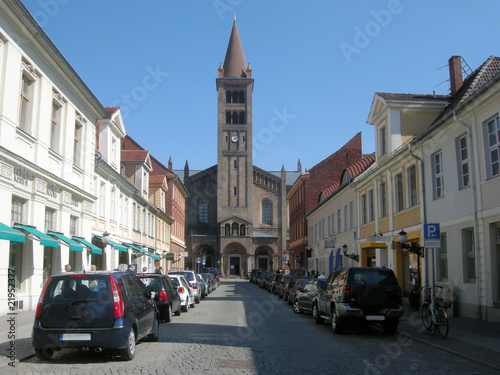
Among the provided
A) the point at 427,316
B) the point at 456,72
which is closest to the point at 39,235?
the point at 427,316

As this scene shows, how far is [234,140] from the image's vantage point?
8262cm

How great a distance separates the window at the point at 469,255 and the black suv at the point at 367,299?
4146mm

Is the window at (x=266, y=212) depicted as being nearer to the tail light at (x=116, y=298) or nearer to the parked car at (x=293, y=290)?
the parked car at (x=293, y=290)

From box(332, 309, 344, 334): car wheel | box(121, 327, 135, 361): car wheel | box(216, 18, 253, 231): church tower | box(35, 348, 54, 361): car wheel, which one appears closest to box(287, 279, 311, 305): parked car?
→ box(332, 309, 344, 334): car wheel

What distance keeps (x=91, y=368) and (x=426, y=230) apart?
8.84m

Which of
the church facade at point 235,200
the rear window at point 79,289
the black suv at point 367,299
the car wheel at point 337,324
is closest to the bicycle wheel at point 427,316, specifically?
the black suv at point 367,299

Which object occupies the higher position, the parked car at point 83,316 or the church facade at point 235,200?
the church facade at point 235,200

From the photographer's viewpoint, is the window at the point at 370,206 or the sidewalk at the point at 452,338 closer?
the sidewalk at the point at 452,338

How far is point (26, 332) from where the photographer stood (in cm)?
1191

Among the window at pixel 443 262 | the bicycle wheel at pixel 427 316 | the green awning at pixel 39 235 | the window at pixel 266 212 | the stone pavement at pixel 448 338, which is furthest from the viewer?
the window at pixel 266 212

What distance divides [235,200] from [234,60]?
74.7 ft

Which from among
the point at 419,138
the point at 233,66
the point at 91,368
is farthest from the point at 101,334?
the point at 233,66

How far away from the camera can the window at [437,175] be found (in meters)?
18.5

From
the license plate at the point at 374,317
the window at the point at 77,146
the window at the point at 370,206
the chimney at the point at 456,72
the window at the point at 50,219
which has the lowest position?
the license plate at the point at 374,317
